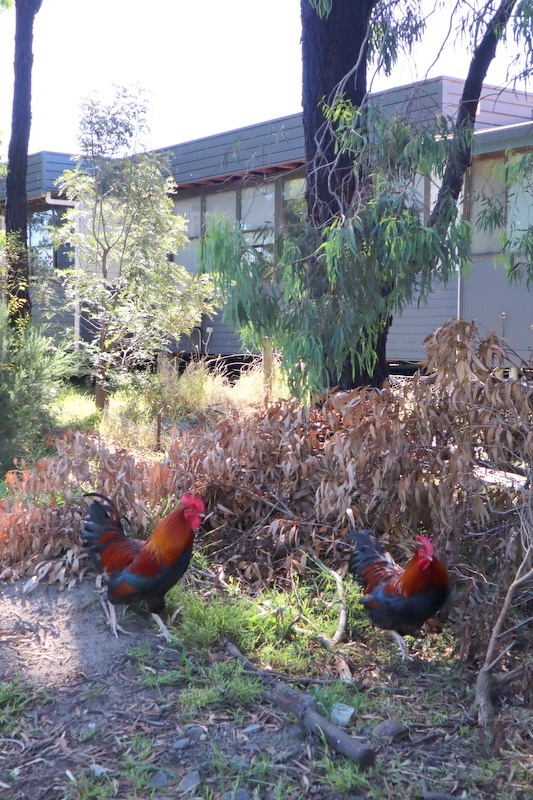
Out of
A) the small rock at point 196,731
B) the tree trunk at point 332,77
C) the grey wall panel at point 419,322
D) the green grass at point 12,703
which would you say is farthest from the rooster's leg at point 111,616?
the grey wall panel at point 419,322

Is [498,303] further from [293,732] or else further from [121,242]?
[293,732]

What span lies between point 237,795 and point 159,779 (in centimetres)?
36

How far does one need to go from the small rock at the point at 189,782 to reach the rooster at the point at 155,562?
49.0 inches

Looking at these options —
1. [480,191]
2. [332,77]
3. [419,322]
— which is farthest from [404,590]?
[419,322]

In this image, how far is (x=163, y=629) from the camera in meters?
4.85

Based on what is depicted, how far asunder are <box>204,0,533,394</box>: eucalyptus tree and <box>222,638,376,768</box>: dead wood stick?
2.05m

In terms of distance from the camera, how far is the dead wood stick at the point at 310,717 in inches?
140

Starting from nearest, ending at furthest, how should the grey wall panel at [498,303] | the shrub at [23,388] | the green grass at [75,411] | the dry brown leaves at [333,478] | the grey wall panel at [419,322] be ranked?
1. the dry brown leaves at [333,478]
2. the shrub at [23,388]
3. the green grass at [75,411]
4. the grey wall panel at [498,303]
5. the grey wall panel at [419,322]

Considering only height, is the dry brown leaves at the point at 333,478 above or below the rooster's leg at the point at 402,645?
above

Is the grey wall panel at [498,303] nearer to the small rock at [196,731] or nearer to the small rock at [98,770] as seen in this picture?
the small rock at [196,731]

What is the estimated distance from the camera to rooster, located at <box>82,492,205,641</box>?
476 cm

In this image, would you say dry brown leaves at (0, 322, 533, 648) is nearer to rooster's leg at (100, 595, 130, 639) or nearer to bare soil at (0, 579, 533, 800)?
rooster's leg at (100, 595, 130, 639)

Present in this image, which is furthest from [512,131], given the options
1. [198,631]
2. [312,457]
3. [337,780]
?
[337,780]

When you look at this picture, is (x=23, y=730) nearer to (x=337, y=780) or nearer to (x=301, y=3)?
(x=337, y=780)
